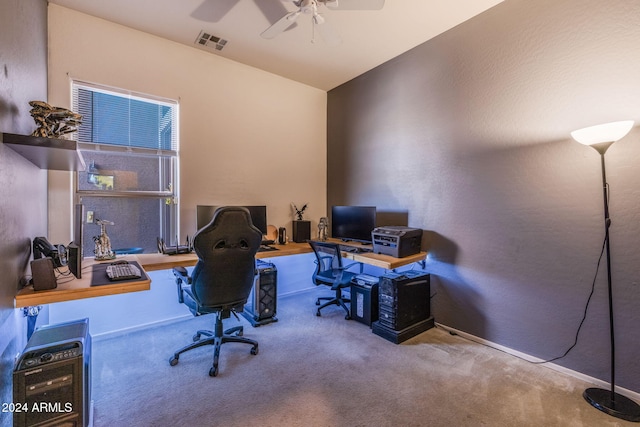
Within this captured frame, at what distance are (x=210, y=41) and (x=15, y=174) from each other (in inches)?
89.5

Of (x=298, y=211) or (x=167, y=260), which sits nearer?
(x=167, y=260)

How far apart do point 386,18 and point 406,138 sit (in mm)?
1210

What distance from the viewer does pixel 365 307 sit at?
119 inches

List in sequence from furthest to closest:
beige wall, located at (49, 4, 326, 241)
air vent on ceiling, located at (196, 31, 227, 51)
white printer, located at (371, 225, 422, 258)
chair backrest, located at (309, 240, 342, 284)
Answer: chair backrest, located at (309, 240, 342, 284) → air vent on ceiling, located at (196, 31, 227, 51) → white printer, located at (371, 225, 422, 258) → beige wall, located at (49, 4, 326, 241)

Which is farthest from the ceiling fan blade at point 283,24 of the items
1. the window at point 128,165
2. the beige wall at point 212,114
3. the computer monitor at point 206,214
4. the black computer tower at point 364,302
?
the black computer tower at point 364,302

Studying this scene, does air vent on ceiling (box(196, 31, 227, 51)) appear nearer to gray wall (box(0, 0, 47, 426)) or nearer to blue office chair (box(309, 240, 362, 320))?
gray wall (box(0, 0, 47, 426))

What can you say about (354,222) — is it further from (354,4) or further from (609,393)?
(609,393)

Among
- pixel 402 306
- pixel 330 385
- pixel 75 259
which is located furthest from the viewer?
pixel 402 306

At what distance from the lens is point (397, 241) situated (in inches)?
108

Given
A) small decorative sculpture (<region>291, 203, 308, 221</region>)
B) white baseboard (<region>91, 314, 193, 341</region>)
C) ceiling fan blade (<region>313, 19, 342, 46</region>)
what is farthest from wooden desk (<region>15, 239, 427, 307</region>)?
ceiling fan blade (<region>313, 19, 342, 46</region>)

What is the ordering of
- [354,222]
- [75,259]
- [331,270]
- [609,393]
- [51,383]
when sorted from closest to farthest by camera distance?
[51,383] < [75,259] < [609,393] < [331,270] < [354,222]

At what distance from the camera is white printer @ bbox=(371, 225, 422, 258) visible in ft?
9.04

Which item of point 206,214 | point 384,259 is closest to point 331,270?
point 384,259

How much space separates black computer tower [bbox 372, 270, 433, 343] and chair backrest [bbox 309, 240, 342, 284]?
0.51 m
